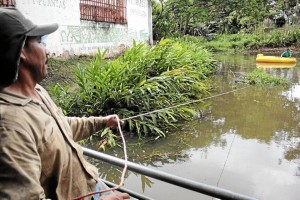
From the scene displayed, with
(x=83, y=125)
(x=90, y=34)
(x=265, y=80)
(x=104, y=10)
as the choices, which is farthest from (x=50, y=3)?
(x=83, y=125)

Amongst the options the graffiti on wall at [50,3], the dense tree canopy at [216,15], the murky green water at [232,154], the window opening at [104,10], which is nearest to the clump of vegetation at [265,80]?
the murky green water at [232,154]

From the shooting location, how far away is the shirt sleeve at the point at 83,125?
6.86 ft

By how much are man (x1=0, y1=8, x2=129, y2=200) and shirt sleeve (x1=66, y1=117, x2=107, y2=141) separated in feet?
1.42

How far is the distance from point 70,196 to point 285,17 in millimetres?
36210

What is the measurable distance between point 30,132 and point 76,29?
1160cm

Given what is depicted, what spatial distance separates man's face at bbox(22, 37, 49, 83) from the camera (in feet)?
4.83

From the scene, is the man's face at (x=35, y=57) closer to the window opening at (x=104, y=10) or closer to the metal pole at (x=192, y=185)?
the metal pole at (x=192, y=185)

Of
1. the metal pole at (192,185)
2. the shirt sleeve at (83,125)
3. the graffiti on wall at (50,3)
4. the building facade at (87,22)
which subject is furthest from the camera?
the building facade at (87,22)

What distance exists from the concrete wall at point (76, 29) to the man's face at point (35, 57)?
27.9 feet

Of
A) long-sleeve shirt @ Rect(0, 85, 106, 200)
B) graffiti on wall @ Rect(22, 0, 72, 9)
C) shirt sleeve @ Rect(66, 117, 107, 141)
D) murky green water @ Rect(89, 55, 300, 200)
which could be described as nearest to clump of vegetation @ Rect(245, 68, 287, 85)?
murky green water @ Rect(89, 55, 300, 200)

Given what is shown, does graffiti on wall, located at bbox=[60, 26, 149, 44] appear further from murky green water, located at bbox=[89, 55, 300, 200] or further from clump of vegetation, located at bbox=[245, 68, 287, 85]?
clump of vegetation, located at bbox=[245, 68, 287, 85]

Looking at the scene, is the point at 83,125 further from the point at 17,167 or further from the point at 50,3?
the point at 50,3

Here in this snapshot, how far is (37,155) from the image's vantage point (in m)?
1.26

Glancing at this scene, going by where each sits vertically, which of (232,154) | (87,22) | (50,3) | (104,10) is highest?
(104,10)
